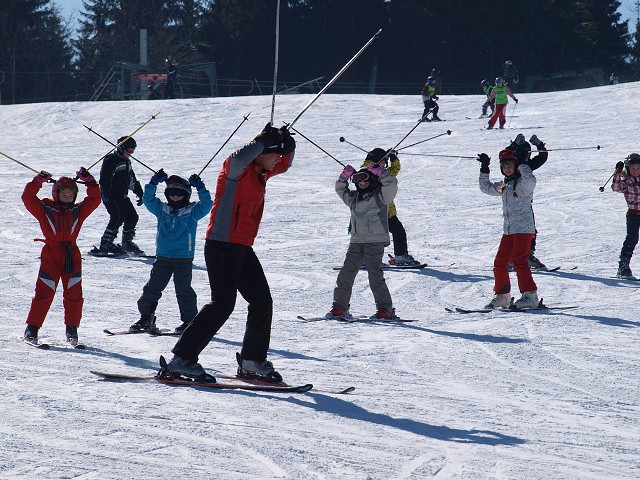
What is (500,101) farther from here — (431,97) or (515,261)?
(515,261)

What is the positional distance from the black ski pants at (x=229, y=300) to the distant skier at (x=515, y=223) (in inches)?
138

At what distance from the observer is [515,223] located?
880cm

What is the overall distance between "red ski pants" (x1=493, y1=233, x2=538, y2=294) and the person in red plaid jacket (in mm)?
2171

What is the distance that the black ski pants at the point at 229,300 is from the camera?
5.57 metres

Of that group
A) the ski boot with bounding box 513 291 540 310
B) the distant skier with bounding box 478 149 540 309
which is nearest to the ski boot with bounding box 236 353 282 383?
the distant skier with bounding box 478 149 540 309

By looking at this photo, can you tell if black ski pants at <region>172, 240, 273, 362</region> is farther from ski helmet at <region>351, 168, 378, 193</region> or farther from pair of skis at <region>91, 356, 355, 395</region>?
ski helmet at <region>351, 168, 378, 193</region>

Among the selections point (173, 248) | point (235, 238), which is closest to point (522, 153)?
point (173, 248)

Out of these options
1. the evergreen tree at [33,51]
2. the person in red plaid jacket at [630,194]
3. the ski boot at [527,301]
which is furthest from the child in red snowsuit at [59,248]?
the evergreen tree at [33,51]

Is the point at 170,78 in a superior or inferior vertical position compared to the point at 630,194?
superior

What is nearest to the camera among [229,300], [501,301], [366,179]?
[229,300]

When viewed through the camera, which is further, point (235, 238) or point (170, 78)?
point (170, 78)

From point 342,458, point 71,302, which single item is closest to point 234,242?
point 342,458

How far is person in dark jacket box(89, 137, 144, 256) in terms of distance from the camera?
39.8 feet

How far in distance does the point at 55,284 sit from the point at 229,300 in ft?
6.68
